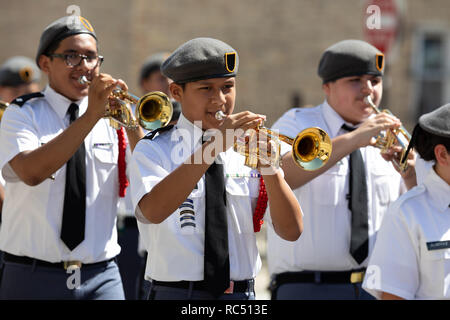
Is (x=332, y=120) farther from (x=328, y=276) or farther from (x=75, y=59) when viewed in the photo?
(x=75, y=59)

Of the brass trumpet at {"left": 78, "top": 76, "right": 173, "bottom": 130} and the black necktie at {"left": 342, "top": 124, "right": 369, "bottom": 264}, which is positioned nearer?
the brass trumpet at {"left": 78, "top": 76, "right": 173, "bottom": 130}

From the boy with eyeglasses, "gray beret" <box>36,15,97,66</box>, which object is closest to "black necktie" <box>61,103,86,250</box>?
the boy with eyeglasses

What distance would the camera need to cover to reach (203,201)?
3.31 metres

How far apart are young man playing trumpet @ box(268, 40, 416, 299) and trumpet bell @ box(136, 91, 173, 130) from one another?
0.72 metres

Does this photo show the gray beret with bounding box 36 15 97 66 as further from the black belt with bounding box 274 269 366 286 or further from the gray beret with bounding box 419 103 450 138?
the gray beret with bounding box 419 103 450 138

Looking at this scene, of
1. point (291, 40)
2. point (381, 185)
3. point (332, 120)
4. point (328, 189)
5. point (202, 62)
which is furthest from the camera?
point (291, 40)

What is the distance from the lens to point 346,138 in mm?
4133

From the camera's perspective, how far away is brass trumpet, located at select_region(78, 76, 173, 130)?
392 centimetres

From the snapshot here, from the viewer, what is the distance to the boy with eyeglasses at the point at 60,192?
3.99 m

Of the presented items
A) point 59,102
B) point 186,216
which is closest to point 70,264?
point 59,102

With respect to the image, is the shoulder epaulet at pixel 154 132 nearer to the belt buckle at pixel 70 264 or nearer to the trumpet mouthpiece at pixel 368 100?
the belt buckle at pixel 70 264

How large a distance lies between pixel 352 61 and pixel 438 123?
4.01 feet
